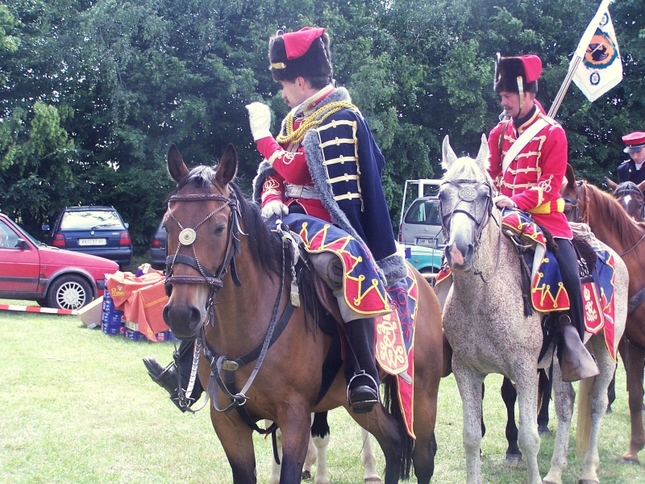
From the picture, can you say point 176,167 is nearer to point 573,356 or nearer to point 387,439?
point 387,439

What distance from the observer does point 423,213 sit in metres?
17.1

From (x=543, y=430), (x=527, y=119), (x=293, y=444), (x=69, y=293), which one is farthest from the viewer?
(x=69, y=293)

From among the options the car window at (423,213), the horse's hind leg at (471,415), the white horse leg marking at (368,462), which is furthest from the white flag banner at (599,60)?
the car window at (423,213)

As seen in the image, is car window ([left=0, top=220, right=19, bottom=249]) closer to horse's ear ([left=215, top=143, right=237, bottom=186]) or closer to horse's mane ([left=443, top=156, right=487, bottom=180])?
horse's mane ([left=443, top=156, right=487, bottom=180])

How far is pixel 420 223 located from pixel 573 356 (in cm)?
1225

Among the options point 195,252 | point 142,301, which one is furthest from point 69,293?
point 195,252

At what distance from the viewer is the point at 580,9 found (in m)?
23.5

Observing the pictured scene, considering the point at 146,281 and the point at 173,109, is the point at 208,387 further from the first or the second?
the point at 173,109

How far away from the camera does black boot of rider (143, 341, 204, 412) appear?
3.77m

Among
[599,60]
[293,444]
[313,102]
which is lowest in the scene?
[293,444]

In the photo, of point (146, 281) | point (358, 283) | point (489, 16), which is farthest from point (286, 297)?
point (489, 16)

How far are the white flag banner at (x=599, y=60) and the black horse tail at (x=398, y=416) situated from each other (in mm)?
4016

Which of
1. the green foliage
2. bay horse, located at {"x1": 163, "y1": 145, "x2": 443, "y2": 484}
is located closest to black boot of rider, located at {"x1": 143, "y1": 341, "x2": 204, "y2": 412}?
bay horse, located at {"x1": 163, "y1": 145, "x2": 443, "y2": 484}

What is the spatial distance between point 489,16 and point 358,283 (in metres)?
22.4
